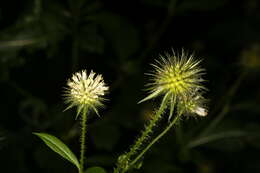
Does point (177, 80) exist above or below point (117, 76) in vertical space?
below

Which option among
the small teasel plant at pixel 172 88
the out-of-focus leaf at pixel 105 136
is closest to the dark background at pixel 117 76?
the out-of-focus leaf at pixel 105 136

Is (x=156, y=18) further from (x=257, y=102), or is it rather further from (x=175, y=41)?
(x=257, y=102)

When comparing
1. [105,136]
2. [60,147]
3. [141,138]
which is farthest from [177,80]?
[105,136]

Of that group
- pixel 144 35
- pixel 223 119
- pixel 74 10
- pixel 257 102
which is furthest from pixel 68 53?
pixel 257 102

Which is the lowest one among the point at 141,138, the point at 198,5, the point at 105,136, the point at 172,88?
the point at 141,138

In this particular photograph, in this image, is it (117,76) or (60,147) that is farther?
(117,76)

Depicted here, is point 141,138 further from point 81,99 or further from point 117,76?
point 117,76

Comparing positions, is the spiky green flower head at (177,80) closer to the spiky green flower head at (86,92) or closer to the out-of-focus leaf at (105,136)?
the spiky green flower head at (86,92)

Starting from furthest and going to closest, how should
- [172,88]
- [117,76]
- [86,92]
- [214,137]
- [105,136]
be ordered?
[117,76]
[214,137]
[105,136]
[86,92]
[172,88]

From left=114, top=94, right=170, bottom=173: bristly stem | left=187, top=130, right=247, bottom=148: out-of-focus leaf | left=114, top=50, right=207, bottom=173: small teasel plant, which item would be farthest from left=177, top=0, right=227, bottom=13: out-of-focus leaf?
left=114, top=94, right=170, bottom=173: bristly stem
